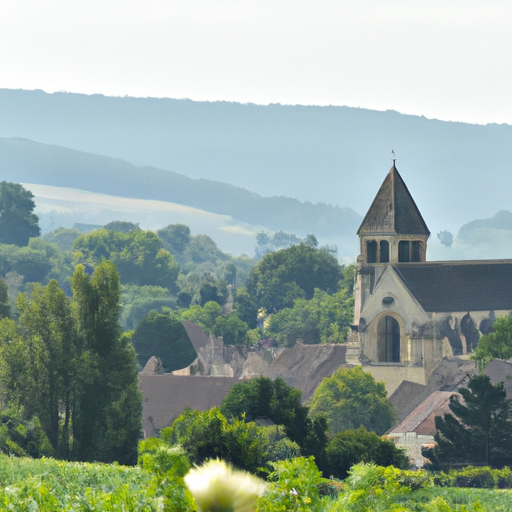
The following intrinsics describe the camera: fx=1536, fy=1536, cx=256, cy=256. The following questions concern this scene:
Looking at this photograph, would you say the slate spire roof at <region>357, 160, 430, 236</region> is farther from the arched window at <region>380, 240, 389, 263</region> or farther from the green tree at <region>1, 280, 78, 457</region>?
the green tree at <region>1, 280, 78, 457</region>

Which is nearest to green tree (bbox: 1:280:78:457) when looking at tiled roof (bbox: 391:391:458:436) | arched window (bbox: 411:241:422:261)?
tiled roof (bbox: 391:391:458:436)

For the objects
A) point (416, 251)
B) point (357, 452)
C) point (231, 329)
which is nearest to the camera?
point (357, 452)

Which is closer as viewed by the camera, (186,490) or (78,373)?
(186,490)

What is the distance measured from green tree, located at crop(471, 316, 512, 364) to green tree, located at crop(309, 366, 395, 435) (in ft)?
24.6

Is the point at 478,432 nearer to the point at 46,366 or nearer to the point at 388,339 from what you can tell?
the point at 46,366

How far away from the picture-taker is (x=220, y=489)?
22.8m

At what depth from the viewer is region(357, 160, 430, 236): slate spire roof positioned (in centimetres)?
12662

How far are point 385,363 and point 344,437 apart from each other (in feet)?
145

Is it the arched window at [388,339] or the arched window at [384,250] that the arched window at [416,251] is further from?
the arched window at [388,339]

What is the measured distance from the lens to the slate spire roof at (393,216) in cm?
12662

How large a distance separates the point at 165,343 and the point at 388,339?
35.3 meters

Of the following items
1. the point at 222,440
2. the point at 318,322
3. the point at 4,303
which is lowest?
the point at 222,440

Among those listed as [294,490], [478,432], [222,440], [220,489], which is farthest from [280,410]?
[220,489]

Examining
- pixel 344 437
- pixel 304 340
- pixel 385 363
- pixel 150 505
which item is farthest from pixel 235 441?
pixel 304 340
